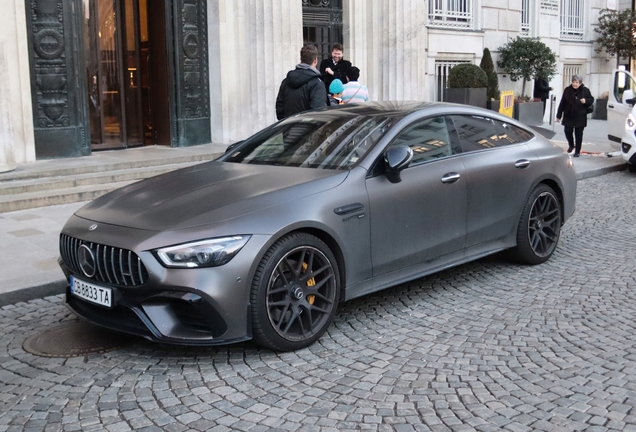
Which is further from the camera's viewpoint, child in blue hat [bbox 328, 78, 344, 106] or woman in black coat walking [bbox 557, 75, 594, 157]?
woman in black coat walking [bbox 557, 75, 594, 157]

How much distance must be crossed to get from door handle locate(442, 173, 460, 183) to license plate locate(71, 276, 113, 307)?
8.82 ft

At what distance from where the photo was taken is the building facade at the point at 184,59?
11047 millimetres

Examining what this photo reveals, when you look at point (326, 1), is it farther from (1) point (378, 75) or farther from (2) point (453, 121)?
(2) point (453, 121)

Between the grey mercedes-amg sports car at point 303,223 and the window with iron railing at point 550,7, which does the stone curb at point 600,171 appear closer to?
the grey mercedes-amg sports car at point 303,223

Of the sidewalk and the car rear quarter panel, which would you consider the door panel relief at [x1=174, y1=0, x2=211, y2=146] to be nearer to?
the sidewalk

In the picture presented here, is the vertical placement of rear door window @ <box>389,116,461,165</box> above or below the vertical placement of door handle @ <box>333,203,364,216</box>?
above

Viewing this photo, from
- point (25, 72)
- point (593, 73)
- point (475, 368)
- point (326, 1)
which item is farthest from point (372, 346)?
point (593, 73)

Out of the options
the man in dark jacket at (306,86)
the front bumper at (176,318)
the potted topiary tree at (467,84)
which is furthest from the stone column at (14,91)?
the potted topiary tree at (467,84)

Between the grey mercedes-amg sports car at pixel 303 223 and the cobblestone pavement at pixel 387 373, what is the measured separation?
0.27 metres

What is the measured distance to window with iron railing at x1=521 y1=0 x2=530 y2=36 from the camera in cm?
2252

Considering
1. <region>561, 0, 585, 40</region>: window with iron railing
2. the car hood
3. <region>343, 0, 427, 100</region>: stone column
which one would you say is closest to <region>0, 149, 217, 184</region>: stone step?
the car hood

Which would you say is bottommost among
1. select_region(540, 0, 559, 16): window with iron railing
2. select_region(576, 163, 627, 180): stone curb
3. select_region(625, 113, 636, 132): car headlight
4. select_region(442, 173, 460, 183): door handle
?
select_region(576, 163, 627, 180): stone curb

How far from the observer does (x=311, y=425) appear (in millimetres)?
3805

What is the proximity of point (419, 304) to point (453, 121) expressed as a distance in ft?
5.18
